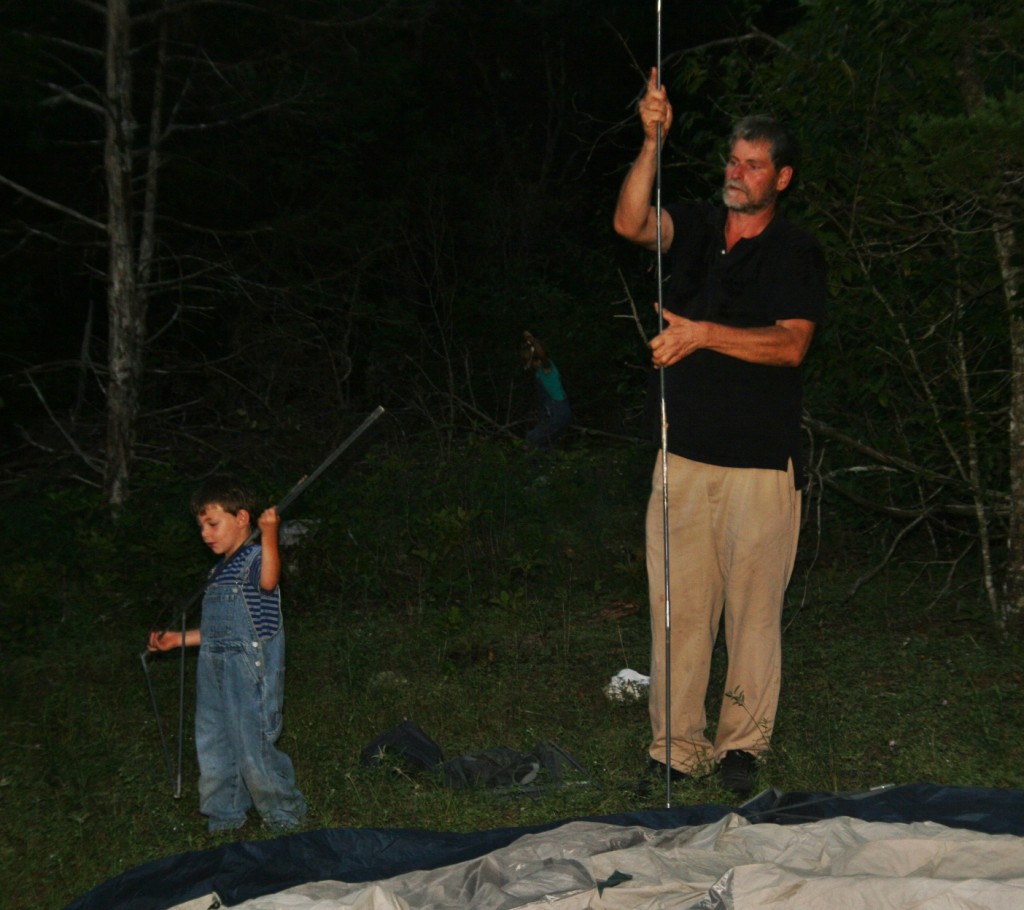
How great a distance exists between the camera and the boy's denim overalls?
13.8ft

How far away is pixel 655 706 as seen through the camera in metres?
4.46

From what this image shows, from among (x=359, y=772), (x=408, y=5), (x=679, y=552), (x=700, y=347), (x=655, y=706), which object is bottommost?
(x=359, y=772)

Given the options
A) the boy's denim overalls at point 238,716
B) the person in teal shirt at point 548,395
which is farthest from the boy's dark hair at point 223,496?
the person in teal shirt at point 548,395

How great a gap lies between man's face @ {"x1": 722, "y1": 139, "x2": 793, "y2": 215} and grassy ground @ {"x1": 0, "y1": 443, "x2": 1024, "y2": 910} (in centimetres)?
179

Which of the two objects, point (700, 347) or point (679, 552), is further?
point (679, 552)

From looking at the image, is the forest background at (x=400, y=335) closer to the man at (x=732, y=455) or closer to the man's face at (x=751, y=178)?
the man at (x=732, y=455)

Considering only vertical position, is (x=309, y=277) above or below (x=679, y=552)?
above

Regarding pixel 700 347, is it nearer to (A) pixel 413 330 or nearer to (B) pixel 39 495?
(B) pixel 39 495

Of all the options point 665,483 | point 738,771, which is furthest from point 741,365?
point 738,771

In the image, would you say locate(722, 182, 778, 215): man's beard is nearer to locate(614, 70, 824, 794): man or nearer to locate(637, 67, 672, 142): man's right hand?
locate(614, 70, 824, 794): man

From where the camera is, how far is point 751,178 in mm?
4230

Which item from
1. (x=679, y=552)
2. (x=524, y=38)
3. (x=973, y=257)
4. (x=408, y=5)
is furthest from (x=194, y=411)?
(x=524, y=38)

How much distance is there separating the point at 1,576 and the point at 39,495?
2.65m

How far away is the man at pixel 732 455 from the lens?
4230 millimetres
